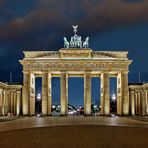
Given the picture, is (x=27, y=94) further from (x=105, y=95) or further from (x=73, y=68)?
(x=105, y=95)

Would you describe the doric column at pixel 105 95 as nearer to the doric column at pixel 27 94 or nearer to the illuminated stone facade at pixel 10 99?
Answer: the doric column at pixel 27 94

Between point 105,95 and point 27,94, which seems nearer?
point 105,95

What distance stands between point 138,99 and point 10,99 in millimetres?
31866

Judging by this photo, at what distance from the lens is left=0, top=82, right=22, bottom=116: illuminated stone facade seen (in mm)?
85750

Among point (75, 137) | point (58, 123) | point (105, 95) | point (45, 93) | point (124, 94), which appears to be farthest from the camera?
point (124, 94)

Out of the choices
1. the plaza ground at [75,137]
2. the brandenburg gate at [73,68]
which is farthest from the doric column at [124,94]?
the plaza ground at [75,137]

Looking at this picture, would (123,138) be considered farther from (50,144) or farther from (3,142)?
(3,142)

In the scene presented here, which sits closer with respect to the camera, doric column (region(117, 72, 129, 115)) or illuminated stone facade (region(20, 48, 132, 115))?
illuminated stone facade (region(20, 48, 132, 115))

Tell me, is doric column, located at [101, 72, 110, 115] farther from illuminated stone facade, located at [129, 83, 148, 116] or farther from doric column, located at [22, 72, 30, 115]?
doric column, located at [22, 72, 30, 115]

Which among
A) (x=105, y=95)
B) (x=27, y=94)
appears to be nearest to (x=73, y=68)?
(x=105, y=95)

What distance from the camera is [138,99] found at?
92.9 metres

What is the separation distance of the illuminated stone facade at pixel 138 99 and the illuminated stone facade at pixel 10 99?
2690 cm

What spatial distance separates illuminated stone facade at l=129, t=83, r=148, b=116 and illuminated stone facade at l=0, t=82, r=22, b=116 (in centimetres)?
2690

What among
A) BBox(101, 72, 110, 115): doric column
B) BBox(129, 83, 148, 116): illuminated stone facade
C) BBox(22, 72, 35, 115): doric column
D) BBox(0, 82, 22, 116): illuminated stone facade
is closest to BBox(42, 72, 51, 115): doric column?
BBox(22, 72, 35, 115): doric column
